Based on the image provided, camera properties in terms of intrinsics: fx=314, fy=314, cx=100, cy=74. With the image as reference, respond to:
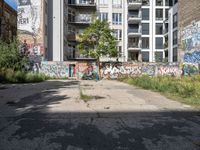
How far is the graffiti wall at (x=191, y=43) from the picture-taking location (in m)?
37.9

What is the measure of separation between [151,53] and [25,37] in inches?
1217

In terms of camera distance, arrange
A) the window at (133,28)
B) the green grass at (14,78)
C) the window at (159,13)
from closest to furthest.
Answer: the green grass at (14,78) → the window at (133,28) → the window at (159,13)

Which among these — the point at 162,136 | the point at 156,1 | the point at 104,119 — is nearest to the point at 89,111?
the point at 104,119

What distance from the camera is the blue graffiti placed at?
127 ft

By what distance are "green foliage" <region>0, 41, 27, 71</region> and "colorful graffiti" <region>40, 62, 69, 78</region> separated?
5.65m

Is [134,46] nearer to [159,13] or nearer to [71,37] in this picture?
[159,13]

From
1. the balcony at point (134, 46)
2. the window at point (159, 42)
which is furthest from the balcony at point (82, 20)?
the window at point (159, 42)

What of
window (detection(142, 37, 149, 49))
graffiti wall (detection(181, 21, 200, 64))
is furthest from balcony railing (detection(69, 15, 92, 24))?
graffiti wall (detection(181, 21, 200, 64))

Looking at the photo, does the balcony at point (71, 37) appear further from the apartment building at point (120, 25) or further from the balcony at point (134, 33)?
the balcony at point (134, 33)

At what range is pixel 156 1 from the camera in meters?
70.2

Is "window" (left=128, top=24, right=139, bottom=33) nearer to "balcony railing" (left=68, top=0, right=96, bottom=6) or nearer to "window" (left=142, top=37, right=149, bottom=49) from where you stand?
"window" (left=142, top=37, right=149, bottom=49)

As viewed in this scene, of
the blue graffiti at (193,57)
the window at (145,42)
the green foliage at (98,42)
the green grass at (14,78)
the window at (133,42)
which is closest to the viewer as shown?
the green grass at (14,78)

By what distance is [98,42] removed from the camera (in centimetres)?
→ 4778

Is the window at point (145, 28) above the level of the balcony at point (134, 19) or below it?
below
